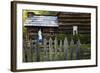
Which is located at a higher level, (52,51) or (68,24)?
(68,24)

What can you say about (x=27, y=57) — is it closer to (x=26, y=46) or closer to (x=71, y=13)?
(x=26, y=46)

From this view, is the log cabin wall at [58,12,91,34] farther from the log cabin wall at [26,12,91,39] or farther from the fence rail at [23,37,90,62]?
the fence rail at [23,37,90,62]

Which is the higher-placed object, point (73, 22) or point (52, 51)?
point (73, 22)

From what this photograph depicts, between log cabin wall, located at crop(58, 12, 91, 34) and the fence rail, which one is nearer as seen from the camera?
the fence rail

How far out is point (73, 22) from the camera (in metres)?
2.17

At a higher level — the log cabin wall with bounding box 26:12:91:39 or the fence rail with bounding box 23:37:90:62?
the log cabin wall with bounding box 26:12:91:39

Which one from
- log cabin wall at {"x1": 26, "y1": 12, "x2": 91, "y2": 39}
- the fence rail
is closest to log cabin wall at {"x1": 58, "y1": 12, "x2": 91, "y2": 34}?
log cabin wall at {"x1": 26, "y1": 12, "x2": 91, "y2": 39}

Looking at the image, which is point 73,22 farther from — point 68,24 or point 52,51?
point 52,51

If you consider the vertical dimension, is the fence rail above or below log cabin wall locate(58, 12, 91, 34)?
below

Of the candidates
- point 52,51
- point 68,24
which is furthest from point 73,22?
point 52,51

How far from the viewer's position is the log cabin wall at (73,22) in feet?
6.97

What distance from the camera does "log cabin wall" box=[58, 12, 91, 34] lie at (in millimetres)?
2123

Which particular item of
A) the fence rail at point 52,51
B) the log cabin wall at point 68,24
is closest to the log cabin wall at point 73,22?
the log cabin wall at point 68,24

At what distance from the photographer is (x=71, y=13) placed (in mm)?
2154
